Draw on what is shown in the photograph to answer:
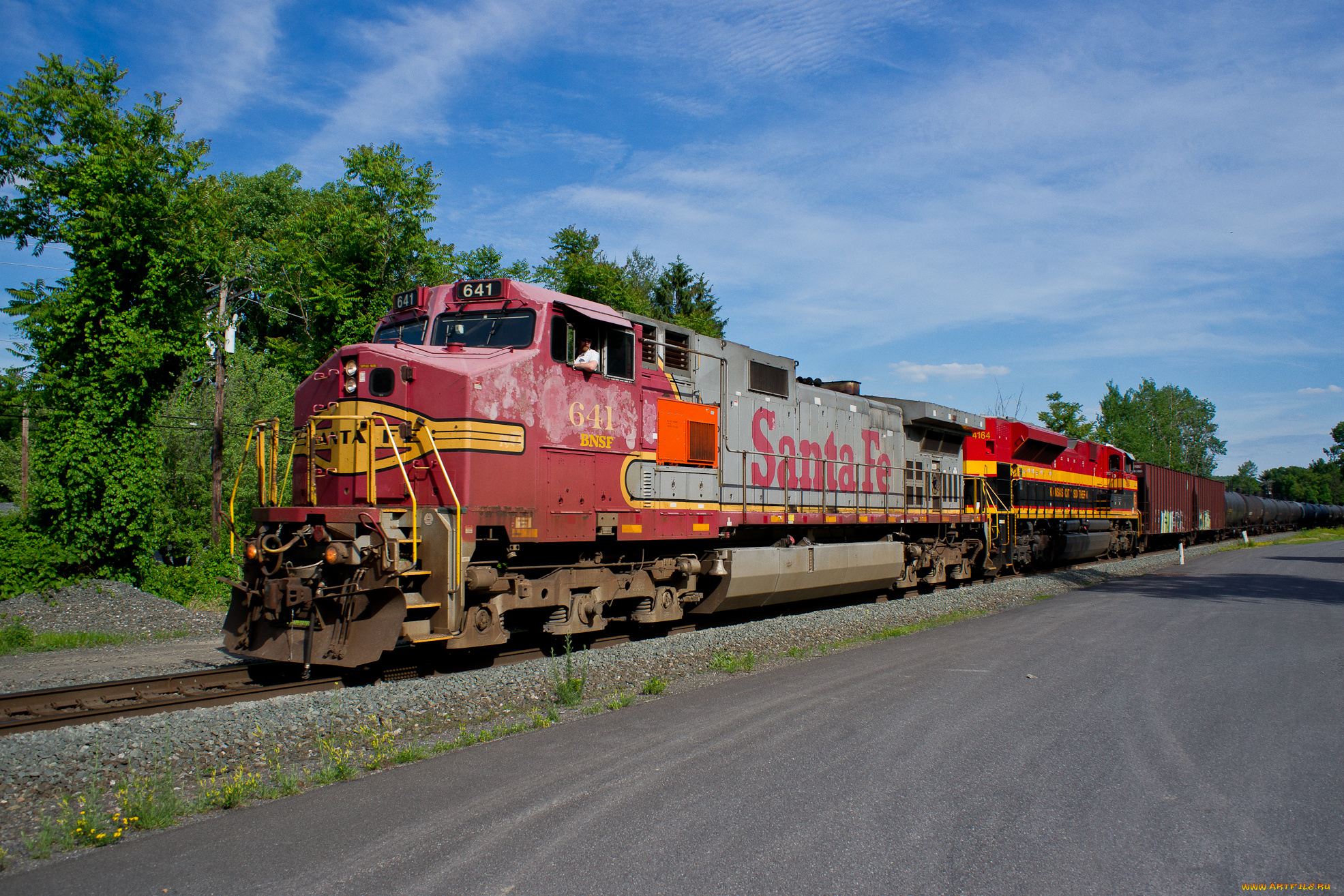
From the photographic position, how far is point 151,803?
14.5ft

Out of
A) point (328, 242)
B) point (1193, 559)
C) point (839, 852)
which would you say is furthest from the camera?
point (1193, 559)

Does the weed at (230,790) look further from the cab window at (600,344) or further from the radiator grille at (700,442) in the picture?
the radiator grille at (700,442)

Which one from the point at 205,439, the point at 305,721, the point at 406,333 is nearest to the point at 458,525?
the point at 305,721

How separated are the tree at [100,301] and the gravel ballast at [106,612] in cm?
108

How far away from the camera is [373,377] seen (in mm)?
8156

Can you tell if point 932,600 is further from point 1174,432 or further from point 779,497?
point 1174,432

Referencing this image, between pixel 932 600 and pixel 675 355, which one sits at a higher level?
pixel 675 355

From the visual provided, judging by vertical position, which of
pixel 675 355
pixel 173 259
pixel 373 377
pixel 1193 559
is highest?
pixel 173 259

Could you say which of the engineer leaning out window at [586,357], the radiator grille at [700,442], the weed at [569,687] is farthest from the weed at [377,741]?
the radiator grille at [700,442]

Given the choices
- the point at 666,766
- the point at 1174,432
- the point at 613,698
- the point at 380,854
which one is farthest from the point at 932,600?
the point at 1174,432

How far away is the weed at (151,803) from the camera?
430 cm

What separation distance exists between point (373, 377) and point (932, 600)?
403 inches

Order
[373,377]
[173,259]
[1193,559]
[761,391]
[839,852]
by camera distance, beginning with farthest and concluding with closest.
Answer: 1. [1193,559]
2. [173,259]
3. [761,391]
4. [373,377]
5. [839,852]

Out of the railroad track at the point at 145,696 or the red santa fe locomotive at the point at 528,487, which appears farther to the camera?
the red santa fe locomotive at the point at 528,487
